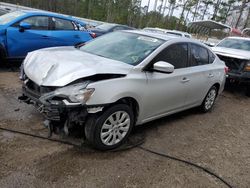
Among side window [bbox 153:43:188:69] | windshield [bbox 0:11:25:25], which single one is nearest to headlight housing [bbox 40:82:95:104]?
side window [bbox 153:43:188:69]

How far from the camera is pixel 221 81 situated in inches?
244

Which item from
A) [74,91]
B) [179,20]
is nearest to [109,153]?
[74,91]

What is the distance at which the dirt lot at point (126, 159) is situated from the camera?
3.14 metres

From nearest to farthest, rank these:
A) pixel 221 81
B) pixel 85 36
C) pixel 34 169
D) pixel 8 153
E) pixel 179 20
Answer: pixel 34 169, pixel 8 153, pixel 221 81, pixel 85 36, pixel 179 20

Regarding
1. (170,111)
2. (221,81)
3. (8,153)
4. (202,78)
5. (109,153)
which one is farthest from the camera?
(221,81)

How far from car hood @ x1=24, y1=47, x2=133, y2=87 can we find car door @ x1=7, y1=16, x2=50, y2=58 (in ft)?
9.23

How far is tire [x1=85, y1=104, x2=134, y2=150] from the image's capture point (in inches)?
139

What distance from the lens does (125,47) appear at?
14.9 ft

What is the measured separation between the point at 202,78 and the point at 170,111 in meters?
1.08

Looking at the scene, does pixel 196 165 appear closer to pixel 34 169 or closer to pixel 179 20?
pixel 34 169

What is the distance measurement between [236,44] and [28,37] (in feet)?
22.8

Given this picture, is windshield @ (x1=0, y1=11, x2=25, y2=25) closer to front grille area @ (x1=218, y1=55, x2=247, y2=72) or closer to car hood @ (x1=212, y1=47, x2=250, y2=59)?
car hood @ (x1=212, y1=47, x2=250, y2=59)

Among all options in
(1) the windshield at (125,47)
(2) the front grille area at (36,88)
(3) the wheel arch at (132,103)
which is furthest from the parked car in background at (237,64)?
(2) the front grille area at (36,88)

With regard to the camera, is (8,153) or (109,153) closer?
(8,153)
